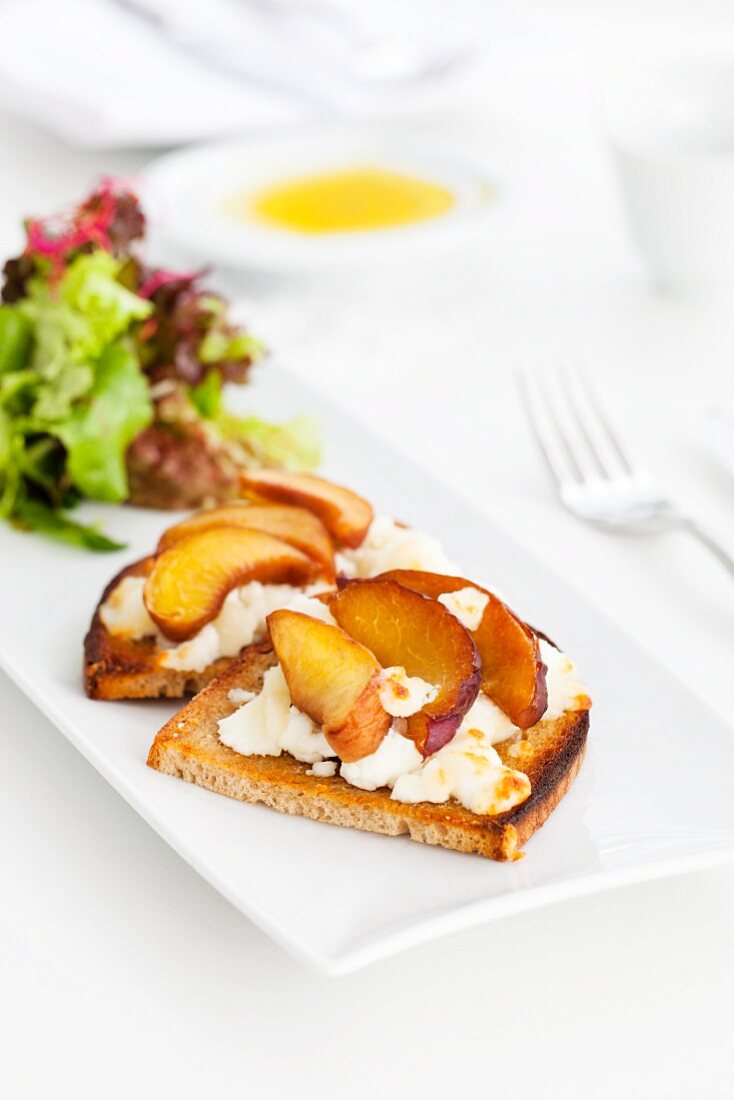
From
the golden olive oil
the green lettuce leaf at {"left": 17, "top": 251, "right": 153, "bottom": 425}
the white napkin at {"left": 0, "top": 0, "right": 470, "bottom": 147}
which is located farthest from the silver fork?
the white napkin at {"left": 0, "top": 0, "right": 470, "bottom": 147}

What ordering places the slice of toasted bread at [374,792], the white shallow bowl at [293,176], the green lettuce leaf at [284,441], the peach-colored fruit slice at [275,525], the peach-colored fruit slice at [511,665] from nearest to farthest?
the slice of toasted bread at [374,792], the peach-colored fruit slice at [511,665], the peach-colored fruit slice at [275,525], the green lettuce leaf at [284,441], the white shallow bowl at [293,176]

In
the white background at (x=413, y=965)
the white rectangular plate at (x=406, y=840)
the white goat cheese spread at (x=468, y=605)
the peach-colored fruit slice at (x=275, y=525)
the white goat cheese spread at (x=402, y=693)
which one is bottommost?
the white background at (x=413, y=965)

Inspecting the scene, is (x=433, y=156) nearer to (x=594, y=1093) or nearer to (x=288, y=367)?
(x=288, y=367)

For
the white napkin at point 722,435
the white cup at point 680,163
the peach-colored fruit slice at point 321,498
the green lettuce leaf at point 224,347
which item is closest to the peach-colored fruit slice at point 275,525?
the peach-colored fruit slice at point 321,498

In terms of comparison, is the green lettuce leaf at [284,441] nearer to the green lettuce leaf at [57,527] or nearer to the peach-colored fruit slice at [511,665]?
the green lettuce leaf at [57,527]

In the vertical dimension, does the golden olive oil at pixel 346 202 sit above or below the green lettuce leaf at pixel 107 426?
above

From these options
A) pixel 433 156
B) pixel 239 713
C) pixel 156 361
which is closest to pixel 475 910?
pixel 239 713

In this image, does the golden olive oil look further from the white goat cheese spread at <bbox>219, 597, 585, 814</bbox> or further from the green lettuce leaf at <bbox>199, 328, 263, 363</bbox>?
the white goat cheese spread at <bbox>219, 597, 585, 814</bbox>

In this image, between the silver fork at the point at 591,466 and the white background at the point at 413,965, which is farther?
the silver fork at the point at 591,466
